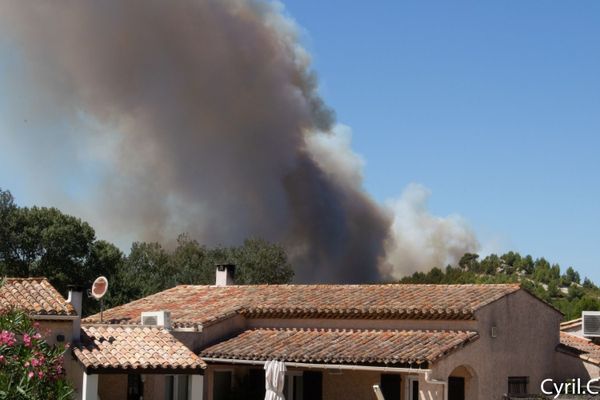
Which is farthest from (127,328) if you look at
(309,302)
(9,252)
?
(9,252)

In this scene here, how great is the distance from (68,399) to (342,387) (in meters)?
11.6

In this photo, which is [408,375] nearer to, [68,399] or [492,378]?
[492,378]

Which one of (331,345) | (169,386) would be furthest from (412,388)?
(169,386)

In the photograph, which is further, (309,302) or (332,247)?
(332,247)

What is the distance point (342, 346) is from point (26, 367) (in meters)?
11.2

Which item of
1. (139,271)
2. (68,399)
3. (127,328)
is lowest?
(68,399)

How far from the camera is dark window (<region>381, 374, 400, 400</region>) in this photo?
23.5m

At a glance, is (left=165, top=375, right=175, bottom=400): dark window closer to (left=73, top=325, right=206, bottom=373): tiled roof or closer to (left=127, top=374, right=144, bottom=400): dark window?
(left=127, top=374, right=144, bottom=400): dark window

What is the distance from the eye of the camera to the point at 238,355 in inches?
963

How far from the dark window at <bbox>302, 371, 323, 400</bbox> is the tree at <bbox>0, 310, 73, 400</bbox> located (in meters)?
11.4

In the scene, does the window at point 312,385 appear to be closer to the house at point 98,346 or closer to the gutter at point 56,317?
the house at point 98,346

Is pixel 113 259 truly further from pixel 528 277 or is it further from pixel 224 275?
pixel 528 277

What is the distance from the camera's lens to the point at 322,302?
26.1 meters

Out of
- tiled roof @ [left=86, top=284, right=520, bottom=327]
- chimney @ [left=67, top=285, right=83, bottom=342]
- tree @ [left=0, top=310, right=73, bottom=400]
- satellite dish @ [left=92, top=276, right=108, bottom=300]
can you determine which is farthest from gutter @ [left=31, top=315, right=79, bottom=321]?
tree @ [left=0, top=310, right=73, bottom=400]
